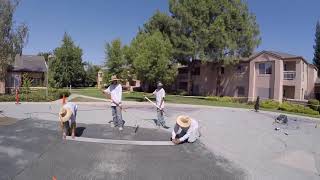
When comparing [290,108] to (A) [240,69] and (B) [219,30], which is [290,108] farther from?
(A) [240,69]

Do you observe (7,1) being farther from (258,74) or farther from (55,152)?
(258,74)

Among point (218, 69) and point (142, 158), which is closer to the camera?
point (142, 158)

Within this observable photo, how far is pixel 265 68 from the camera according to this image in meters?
40.1

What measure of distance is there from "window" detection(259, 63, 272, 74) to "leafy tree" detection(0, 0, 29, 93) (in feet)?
89.9

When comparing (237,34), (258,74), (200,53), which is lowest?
(258,74)

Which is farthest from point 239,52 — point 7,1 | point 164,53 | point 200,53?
point 7,1

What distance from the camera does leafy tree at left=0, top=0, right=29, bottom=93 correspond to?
2690 centimetres

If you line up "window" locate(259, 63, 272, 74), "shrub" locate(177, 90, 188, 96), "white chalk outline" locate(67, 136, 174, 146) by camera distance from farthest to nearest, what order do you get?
"shrub" locate(177, 90, 188, 96) → "window" locate(259, 63, 272, 74) → "white chalk outline" locate(67, 136, 174, 146)

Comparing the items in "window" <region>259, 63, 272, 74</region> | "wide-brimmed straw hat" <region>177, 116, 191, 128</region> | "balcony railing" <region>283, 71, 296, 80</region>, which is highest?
"window" <region>259, 63, 272, 74</region>

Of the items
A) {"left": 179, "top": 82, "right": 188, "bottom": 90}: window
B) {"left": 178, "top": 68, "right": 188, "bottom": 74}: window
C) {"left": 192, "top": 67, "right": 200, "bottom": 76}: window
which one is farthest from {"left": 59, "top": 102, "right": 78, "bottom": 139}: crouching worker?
{"left": 178, "top": 68, "right": 188, "bottom": 74}: window

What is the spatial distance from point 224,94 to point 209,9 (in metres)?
12.5

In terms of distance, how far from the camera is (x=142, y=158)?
7.59 meters

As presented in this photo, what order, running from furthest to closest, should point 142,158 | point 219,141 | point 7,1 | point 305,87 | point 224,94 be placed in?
point 224,94 → point 305,87 → point 7,1 → point 219,141 → point 142,158

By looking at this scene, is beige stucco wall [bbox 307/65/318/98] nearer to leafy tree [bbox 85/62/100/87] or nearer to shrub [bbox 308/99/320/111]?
shrub [bbox 308/99/320/111]
